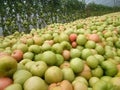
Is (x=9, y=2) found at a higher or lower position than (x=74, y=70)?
higher

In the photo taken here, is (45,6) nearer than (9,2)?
No

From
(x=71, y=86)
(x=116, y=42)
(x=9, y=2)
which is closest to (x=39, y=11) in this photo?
(x=9, y=2)

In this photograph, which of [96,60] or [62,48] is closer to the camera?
[96,60]

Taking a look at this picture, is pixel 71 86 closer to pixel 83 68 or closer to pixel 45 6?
pixel 83 68

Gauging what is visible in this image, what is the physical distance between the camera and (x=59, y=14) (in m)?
18.3

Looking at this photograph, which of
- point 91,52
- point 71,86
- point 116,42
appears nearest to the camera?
point 71,86

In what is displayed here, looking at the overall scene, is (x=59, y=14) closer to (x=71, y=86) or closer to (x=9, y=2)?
(x=9, y=2)

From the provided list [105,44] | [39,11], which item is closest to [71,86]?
[105,44]

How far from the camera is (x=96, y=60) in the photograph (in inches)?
126

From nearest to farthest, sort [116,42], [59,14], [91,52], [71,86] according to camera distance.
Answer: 1. [71,86]
2. [91,52]
3. [116,42]
4. [59,14]

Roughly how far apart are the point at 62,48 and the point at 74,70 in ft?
2.08

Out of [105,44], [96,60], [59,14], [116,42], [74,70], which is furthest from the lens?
[59,14]

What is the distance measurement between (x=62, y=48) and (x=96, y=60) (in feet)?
2.01

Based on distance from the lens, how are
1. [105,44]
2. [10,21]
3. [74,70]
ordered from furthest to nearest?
[10,21] → [105,44] → [74,70]
